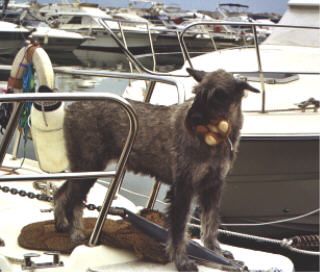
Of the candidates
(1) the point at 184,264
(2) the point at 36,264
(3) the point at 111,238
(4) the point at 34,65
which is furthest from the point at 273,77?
(2) the point at 36,264

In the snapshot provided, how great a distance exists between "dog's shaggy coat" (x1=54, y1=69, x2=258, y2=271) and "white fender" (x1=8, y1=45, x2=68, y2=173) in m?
0.47

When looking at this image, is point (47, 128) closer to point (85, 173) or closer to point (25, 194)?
point (25, 194)

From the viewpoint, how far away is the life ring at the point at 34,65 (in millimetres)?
5066

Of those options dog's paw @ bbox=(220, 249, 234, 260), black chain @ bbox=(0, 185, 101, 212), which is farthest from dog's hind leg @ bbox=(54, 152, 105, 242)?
dog's paw @ bbox=(220, 249, 234, 260)

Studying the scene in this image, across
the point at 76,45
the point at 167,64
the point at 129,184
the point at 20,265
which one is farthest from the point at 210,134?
the point at 76,45

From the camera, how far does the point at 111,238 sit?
3895mm

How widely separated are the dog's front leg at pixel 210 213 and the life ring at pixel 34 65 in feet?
5.65

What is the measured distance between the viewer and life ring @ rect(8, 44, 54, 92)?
5.07m

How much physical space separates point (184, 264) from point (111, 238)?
49cm

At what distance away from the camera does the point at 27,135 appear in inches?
233

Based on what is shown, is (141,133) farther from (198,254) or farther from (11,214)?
(11,214)

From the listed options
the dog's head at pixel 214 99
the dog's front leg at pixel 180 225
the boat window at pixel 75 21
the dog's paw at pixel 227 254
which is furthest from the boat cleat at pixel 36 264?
the boat window at pixel 75 21

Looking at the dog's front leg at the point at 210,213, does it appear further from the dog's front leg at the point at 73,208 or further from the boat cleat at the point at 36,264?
the boat cleat at the point at 36,264

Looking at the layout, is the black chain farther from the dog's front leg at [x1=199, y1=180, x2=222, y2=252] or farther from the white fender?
the dog's front leg at [x1=199, y1=180, x2=222, y2=252]
